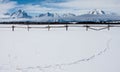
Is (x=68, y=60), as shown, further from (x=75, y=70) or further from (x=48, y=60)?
(x=75, y=70)

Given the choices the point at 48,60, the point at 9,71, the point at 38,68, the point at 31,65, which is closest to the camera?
the point at 9,71

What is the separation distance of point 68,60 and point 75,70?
1.50 m

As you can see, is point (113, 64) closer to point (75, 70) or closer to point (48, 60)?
point (75, 70)

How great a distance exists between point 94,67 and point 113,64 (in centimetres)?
78

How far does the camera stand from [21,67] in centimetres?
650

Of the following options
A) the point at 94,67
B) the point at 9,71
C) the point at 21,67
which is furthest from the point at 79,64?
the point at 9,71

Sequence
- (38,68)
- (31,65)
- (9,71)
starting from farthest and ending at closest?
1. (31,65)
2. (38,68)
3. (9,71)

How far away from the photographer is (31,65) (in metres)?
6.82

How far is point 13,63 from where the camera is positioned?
7.00m

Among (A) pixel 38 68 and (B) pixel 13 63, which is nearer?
(A) pixel 38 68

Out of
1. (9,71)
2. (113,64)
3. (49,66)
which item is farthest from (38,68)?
(113,64)

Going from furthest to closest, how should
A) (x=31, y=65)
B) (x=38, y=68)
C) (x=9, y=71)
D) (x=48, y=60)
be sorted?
1. (x=48, y=60)
2. (x=31, y=65)
3. (x=38, y=68)
4. (x=9, y=71)

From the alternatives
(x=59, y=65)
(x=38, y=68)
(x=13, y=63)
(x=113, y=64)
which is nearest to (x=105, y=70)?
(x=113, y=64)

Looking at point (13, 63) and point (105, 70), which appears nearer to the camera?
point (105, 70)
